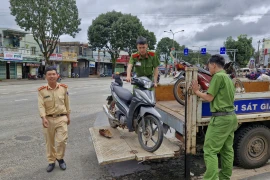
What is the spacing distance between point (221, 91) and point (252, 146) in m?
1.36

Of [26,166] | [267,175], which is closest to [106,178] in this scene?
[26,166]

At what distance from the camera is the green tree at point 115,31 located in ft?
138

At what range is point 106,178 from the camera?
369 centimetres

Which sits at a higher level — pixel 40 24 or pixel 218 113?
pixel 40 24

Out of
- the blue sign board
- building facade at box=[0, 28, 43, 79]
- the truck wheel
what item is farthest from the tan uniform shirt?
building facade at box=[0, 28, 43, 79]

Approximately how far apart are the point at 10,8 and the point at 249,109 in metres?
30.0

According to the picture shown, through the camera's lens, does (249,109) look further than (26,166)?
No

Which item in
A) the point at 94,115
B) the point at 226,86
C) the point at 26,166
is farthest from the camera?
the point at 94,115

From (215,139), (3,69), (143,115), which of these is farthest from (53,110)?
(3,69)

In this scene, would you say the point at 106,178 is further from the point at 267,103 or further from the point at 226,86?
the point at 267,103

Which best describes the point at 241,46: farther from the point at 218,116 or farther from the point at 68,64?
the point at 218,116

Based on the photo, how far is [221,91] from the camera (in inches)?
120

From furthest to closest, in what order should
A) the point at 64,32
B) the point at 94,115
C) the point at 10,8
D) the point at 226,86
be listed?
the point at 64,32
the point at 10,8
the point at 94,115
the point at 226,86

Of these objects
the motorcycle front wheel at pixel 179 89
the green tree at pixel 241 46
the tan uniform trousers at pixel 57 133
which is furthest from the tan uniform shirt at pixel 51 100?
the green tree at pixel 241 46
